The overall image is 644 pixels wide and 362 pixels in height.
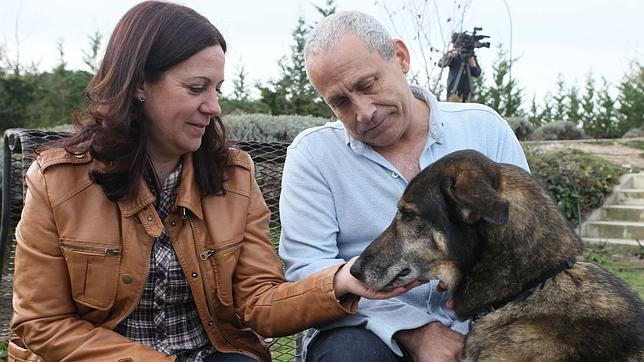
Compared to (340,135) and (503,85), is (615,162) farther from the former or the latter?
(340,135)

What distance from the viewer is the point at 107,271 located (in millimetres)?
2865

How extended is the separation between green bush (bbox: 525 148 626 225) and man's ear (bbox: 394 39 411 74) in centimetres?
727

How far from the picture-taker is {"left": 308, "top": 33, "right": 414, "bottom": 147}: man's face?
3258mm

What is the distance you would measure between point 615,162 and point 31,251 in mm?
11924

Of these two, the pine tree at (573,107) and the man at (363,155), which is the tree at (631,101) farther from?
the man at (363,155)

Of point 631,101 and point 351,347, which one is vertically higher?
point 631,101

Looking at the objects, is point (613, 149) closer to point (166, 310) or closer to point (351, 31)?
point (351, 31)

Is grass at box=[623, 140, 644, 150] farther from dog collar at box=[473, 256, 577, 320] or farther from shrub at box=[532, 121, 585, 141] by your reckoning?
dog collar at box=[473, 256, 577, 320]

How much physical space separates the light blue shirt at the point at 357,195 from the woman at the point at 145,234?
226mm

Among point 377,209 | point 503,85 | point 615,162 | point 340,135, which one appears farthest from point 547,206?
point 503,85

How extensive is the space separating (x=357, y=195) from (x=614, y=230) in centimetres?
882

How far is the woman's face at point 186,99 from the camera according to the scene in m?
2.92

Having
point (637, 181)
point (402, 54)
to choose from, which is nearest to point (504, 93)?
point (637, 181)

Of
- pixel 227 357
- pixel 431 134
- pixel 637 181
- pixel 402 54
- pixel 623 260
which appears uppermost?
pixel 402 54
